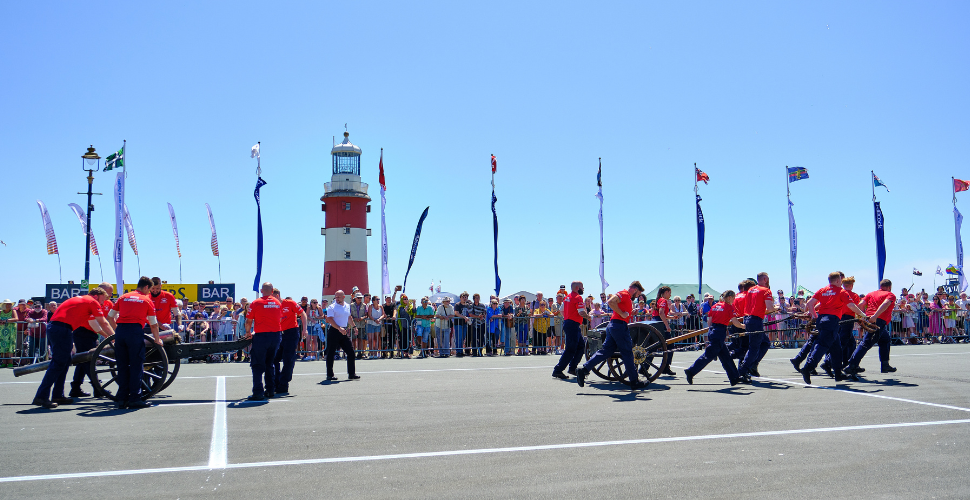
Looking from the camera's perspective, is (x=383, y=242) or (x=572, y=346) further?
(x=383, y=242)

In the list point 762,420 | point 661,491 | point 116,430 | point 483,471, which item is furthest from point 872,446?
point 116,430

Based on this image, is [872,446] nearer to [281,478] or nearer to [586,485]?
[586,485]

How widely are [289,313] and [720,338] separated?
6.70m

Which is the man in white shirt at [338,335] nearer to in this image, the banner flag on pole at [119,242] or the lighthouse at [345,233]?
the banner flag on pole at [119,242]

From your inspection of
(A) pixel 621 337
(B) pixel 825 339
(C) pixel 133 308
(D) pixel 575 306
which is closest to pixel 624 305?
(A) pixel 621 337

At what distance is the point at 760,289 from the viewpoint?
11383mm

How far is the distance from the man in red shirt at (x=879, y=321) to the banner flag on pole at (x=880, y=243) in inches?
796

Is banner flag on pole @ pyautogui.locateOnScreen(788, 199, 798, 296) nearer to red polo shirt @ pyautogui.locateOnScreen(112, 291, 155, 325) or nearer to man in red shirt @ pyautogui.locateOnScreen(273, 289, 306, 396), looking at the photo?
man in red shirt @ pyautogui.locateOnScreen(273, 289, 306, 396)

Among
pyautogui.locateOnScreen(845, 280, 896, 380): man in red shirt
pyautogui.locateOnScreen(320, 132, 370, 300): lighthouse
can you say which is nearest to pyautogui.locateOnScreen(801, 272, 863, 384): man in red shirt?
pyautogui.locateOnScreen(845, 280, 896, 380): man in red shirt

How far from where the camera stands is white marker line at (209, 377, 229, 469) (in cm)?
588

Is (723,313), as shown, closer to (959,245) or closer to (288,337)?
(288,337)

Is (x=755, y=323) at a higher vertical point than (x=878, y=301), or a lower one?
lower

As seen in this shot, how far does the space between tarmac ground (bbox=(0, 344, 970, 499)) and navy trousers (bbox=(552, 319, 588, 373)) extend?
1019mm

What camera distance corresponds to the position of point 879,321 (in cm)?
1206
